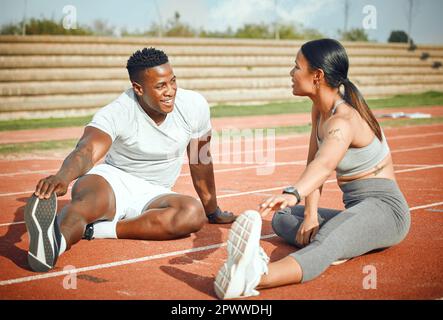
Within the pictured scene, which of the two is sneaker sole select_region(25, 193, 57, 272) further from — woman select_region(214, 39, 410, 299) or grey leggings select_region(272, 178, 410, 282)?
grey leggings select_region(272, 178, 410, 282)

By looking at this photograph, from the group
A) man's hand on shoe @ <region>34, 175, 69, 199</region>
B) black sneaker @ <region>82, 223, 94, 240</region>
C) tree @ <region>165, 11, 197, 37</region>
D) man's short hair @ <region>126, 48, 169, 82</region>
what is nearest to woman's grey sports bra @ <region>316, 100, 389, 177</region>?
man's short hair @ <region>126, 48, 169, 82</region>

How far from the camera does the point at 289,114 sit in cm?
2027

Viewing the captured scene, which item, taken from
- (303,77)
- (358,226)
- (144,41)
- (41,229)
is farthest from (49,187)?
(144,41)

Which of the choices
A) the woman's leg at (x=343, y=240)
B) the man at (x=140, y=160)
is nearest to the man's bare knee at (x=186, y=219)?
the man at (x=140, y=160)

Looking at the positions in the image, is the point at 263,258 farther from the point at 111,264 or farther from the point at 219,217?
the point at 219,217

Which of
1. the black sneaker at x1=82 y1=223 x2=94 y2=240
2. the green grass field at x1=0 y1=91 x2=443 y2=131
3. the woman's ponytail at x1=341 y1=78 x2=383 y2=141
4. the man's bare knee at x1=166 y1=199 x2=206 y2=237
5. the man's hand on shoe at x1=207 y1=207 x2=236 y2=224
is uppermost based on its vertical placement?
the woman's ponytail at x1=341 y1=78 x2=383 y2=141

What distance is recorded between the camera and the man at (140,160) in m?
4.73

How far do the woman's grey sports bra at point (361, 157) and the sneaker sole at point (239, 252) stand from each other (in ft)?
3.66

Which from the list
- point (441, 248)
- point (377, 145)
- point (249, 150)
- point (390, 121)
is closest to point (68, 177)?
point (377, 145)

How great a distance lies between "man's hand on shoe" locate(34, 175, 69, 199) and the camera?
387 centimetres

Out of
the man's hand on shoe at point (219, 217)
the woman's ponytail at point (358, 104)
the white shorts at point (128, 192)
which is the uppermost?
the woman's ponytail at point (358, 104)

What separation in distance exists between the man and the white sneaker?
140 centimetres

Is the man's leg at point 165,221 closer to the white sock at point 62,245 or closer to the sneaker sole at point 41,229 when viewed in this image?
the white sock at point 62,245

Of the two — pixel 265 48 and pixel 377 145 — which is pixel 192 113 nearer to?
pixel 377 145
